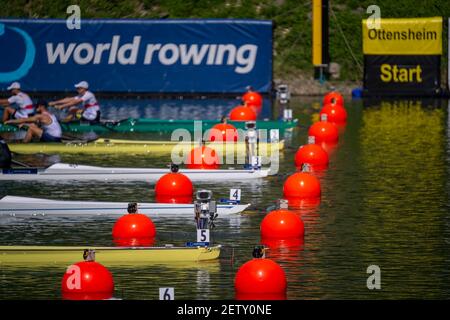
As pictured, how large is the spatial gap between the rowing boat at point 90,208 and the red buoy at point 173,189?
2.00m

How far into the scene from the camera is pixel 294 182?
108ft

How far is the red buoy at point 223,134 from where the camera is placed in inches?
1662

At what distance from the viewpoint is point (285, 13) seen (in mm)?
64062

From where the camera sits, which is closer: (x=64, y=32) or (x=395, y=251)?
(x=395, y=251)

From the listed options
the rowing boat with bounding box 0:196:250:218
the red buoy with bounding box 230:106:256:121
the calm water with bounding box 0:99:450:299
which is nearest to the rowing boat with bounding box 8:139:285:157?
the calm water with bounding box 0:99:450:299

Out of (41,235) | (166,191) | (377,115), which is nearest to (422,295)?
(41,235)

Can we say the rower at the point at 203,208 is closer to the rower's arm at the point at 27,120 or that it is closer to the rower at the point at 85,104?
the rower's arm at the point at 27,120

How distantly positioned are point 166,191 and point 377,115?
19808 mm

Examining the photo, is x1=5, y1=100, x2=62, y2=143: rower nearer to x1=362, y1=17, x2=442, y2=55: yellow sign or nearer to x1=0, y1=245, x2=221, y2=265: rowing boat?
x1=0, y1=245, x2=221, y2=265: rowing boat

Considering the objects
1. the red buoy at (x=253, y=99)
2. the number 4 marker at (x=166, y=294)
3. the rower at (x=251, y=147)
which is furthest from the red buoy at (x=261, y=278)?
the red buoy at (x=253, y=99)

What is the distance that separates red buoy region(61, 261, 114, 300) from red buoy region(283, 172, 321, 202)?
36.6 ft

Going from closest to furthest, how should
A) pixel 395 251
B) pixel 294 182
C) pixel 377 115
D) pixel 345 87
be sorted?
pixel 395 251, pixel 294 182, pixel 377 115, pixel 345 87

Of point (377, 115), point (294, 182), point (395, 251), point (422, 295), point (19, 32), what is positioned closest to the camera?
point (422, 295)

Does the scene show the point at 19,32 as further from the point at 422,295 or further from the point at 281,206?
the point at 422,295
